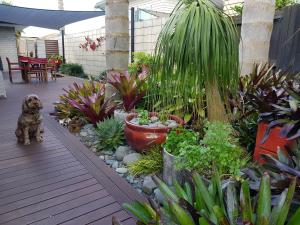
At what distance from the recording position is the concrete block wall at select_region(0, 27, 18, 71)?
13227 millimetres

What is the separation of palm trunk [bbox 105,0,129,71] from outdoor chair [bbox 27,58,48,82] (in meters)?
6.08

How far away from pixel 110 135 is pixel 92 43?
7.92 meters

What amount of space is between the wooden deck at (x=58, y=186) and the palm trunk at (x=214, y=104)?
110cm

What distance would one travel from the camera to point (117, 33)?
393 cm

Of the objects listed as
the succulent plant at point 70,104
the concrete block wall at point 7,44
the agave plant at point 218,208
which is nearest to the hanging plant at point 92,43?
the concrete block wall at point 7,44

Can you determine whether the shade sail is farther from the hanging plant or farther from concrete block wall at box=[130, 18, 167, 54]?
concrete block wall at box=[130, 18, 167, 54]

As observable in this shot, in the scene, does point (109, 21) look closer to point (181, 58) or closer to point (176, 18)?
point (176, 18)

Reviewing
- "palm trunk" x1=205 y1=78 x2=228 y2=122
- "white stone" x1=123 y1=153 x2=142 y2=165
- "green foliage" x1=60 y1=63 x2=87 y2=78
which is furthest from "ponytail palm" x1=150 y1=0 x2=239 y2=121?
"green foliage" x1=60 y1=63 x2=87 y2=78

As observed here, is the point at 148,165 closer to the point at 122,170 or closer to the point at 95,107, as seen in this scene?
the point at 122,170

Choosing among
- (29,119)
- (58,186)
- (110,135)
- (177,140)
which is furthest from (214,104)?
(29,119)

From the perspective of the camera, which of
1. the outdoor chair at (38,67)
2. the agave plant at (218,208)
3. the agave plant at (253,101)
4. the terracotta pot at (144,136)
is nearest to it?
the agave plant at (218,208)

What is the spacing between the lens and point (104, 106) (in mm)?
3979

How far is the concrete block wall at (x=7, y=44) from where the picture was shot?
1323 cm

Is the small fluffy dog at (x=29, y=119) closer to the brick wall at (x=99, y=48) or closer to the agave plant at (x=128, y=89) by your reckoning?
the agave plant at (x=128, y=89)
